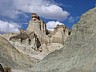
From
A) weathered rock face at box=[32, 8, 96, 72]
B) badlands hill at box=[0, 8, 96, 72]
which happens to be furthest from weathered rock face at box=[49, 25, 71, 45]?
weathered rock face at box=[32, 8, 96, 72]

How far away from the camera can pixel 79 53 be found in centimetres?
4900

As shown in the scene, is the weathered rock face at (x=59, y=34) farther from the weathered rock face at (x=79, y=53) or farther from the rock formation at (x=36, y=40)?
the weathered rock face at (x=79, y=53)

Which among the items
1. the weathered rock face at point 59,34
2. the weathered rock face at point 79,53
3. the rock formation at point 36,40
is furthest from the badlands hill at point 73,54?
the weathered rock face at point 59,34

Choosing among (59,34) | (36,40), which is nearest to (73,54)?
(36,40)

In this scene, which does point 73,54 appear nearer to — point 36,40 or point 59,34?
point 36,40

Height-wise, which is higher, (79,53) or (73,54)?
(79,53)

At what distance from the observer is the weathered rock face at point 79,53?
44.2 m

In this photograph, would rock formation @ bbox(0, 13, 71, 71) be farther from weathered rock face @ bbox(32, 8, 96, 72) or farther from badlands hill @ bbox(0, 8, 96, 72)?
weathered rock face @ bbox(32, 8, 96, 72)

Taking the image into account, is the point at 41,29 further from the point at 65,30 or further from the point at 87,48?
the point at 87,48

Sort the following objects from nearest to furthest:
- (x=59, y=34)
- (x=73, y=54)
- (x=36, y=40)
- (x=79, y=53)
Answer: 1. (x=79, y=53)
2. (x=73, y=54)
3. (x=36, y=40)
4. (x=59, y=34)

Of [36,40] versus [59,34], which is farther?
[59,34]

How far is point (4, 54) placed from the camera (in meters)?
81.9

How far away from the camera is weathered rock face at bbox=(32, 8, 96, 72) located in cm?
4424

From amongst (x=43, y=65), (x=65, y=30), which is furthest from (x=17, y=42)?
(x=43, y=65)
